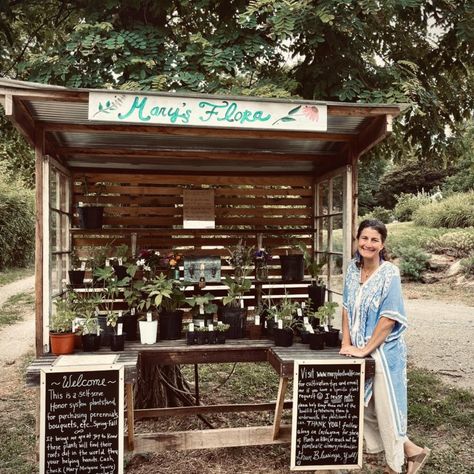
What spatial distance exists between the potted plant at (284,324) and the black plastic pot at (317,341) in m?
0.18

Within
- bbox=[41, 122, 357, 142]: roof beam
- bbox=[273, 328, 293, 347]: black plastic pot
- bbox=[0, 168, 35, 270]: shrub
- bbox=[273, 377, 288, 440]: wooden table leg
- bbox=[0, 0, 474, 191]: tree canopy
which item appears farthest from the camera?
bbox=[0, 168, 35, 270]: shrub

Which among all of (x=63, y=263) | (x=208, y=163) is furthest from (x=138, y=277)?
(x=208, y=163)

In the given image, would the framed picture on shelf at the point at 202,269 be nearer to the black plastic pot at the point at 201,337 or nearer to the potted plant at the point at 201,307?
the potted plant at the point at 201,307

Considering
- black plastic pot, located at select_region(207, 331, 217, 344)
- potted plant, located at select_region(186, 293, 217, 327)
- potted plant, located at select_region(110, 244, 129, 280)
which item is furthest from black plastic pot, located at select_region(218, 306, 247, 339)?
potted plant, located at select_region(110, 244, 129, 280)

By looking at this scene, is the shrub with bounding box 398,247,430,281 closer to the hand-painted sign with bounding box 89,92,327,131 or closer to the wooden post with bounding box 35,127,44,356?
the hand-painted sign with bounding box 89,92,327,131

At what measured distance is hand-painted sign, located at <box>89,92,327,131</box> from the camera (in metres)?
3.15

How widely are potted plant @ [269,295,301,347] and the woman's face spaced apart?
2.83 ft

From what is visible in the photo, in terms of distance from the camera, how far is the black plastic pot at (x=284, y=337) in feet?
12.4

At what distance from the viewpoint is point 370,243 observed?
3258mm

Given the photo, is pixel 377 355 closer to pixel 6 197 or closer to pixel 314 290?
pixel 314 290

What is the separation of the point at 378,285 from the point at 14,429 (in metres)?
3.37

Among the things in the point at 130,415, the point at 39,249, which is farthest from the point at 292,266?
the point at 39,249

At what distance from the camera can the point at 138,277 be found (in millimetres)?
5129

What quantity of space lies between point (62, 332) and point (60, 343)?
77 millimetres
